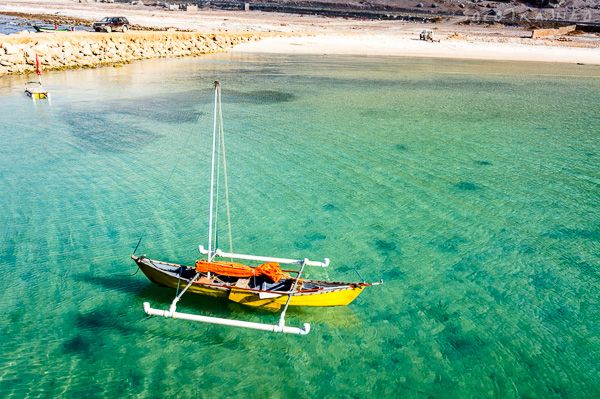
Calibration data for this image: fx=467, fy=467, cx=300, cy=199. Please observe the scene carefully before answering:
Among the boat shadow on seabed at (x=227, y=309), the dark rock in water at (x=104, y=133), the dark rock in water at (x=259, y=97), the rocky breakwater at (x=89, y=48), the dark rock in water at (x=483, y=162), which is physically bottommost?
the boat shadow on seabed at (x=227, y=309)

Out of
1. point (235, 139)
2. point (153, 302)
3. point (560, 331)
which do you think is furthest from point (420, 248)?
point (235, 139)

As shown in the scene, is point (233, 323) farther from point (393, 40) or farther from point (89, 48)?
point (393, 40)

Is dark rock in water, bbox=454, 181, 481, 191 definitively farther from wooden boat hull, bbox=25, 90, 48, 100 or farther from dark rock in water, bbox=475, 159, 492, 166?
wooden boat hull, bbox=25, 90, 48, 100

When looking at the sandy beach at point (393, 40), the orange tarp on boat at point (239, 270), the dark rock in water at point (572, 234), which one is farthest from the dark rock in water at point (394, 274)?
the sandy beach at point (393, 40)

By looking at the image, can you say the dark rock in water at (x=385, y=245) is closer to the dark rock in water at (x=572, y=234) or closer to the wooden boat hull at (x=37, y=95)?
the dark rock in water at (x=572, y=234)

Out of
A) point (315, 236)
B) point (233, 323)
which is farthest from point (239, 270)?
point (315, 236)

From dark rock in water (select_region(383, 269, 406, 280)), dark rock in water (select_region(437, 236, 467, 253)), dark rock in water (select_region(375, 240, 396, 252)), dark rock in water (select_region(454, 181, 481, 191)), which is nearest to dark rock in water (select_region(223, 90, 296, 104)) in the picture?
dark rock in water (select_region(454, 181, 481, 191))

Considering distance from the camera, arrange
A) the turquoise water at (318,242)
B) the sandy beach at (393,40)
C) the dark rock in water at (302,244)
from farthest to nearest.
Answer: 1. the sandy beach at (393,40)
2. the dark rock in water at (302,244)
3. the turquoise water at (318,242)

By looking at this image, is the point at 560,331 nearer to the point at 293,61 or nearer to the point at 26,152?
the point at 26,152
